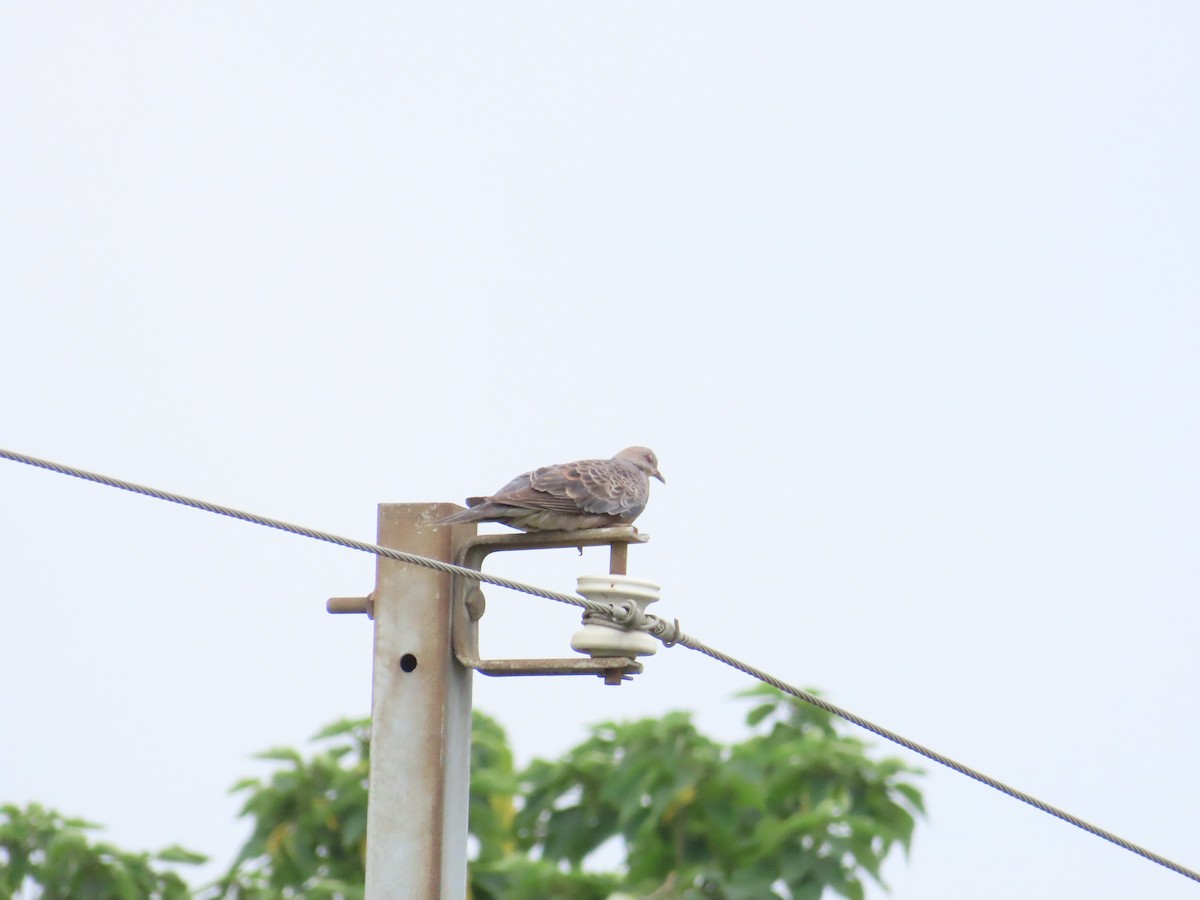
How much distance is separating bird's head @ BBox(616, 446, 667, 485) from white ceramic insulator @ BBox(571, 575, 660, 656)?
3.85m

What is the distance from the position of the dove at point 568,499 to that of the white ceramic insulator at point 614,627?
0.56 meters

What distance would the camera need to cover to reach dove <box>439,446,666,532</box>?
6.78 metres

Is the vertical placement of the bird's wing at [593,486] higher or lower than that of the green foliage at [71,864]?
higher

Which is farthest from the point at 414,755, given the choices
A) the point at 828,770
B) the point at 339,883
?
the point at 828,770

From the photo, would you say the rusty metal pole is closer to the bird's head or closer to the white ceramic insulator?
the white ceramic insulator

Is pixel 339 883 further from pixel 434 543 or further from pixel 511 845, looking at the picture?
pixel 434 543

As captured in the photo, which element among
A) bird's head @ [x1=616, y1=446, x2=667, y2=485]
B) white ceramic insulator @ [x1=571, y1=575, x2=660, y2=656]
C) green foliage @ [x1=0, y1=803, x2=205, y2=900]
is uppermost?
bird's head @ [x1=616, y1=446, x2=667, y2=485]

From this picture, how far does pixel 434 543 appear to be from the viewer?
6094 mm

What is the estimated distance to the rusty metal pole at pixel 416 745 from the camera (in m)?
5.68

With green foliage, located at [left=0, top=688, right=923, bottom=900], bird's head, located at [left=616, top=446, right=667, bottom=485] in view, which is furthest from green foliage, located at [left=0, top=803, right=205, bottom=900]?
bird's head, located at [left=616, top=446, right=667, bottom=485]

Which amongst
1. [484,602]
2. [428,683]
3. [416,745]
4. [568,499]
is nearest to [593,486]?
[568,499]

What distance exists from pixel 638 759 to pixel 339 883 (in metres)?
1.75

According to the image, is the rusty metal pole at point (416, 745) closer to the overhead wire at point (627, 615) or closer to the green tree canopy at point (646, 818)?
the overhead wire at point (627, 615)

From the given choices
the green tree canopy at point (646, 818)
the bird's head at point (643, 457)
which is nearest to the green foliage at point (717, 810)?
the green tree canopy at point (646, 818)
